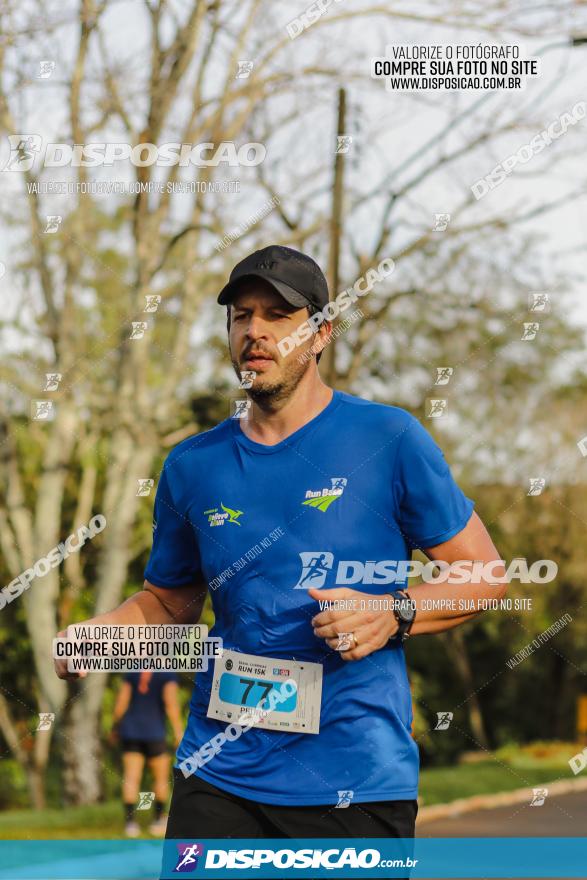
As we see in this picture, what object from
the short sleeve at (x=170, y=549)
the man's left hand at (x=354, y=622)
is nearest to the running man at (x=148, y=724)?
the short sleeve at (x=170, y=549)

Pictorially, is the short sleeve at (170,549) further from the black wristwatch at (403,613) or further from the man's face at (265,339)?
the black wristwatch at (403,613)

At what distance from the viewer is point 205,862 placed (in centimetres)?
318

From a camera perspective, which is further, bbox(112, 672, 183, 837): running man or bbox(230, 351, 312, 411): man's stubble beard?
bbox(112, 672, 183, 837): running man

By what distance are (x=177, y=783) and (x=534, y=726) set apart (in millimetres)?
26072

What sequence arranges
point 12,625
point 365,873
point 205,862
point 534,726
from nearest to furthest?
1. point 365,873
2. point 205,862
3. point 12,625
4. point 534,726

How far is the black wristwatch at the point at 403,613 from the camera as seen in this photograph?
3.02 metres

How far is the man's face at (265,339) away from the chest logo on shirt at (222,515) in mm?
299

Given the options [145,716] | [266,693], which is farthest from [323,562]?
[145,716]

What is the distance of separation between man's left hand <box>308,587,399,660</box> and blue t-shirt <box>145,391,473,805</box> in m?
0.15

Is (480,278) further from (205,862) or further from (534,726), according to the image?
(534,726)

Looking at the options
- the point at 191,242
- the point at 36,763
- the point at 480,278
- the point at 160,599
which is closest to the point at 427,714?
the point at 36,763

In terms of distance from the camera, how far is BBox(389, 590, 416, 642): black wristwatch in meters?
3.02

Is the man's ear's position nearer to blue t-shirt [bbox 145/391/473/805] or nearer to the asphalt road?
blue t-shirt [bbox 145/391/473/805]

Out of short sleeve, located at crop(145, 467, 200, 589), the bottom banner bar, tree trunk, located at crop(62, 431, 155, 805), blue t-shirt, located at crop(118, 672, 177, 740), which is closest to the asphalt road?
the bottom banner bar
